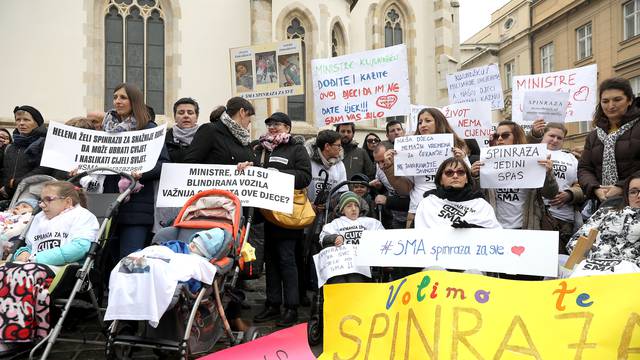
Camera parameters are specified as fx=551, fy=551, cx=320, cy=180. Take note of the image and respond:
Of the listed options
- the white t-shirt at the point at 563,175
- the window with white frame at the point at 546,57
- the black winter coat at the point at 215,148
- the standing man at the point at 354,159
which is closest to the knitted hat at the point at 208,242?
the black winter coat at the point at 215,148

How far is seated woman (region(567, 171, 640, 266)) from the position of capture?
3859mm

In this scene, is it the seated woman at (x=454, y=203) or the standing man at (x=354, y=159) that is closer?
the seated woman at (x=454, y=203)

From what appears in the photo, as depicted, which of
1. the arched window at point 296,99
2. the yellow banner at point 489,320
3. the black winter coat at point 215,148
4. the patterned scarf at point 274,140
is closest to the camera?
the yellow banner at point 489,320

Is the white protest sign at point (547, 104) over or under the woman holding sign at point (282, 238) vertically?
over

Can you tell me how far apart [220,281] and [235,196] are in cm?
79

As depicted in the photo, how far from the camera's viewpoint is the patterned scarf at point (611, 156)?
16.3 ft

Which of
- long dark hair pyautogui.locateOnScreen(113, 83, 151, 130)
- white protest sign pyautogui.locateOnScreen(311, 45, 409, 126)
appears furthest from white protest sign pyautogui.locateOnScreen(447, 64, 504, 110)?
long dark hair pyautogui.locateOnScreen(113, 83, 151, 130)

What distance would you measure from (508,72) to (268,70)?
38.3m

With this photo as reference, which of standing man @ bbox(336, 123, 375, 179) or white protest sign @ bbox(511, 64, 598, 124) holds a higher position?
white protest sign @ bbox(511, 64, 598, 124)

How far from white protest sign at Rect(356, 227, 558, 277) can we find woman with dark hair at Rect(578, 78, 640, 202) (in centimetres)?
139

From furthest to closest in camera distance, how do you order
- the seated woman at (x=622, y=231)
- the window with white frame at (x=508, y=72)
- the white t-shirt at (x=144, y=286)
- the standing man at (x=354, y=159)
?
the window with white frame at (x=508, y=72) < the standing man at (x=354, y=159) < the seated woman at (x=622, y=231) < the white t-shirt at (x=144, y=286)

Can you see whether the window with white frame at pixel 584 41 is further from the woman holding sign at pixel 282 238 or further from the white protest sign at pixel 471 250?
the white protest sign at pixel 471 250

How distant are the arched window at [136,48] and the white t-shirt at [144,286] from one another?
567 inches

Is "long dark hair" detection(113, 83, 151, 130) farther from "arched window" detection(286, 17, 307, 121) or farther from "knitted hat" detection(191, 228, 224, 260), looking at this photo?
"arched window" detection(286, 17, 307, 121)
